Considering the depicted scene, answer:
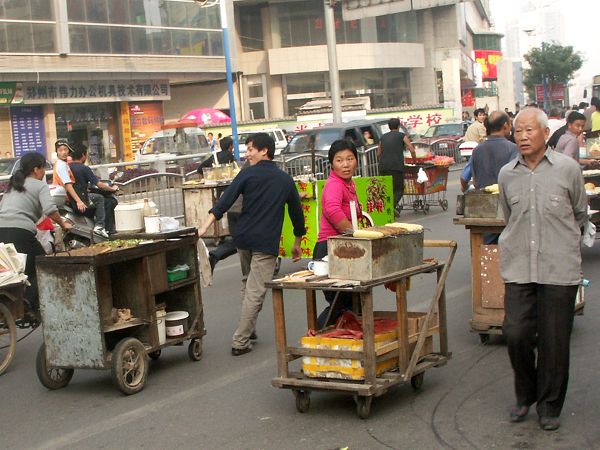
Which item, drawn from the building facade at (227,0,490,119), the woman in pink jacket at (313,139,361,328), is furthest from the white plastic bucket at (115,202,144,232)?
the building facade at (227,0,490,119)

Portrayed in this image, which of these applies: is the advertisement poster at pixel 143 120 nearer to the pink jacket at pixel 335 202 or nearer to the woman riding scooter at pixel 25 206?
the woman riding scooter at pixel 25 206

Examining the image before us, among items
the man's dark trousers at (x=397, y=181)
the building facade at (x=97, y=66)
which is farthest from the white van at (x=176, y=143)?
the man's dark trousers at (x=397, y=181)

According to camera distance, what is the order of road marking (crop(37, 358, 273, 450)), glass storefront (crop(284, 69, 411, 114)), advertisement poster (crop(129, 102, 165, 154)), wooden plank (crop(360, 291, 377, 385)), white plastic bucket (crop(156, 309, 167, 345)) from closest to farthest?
1. wooden plank (crop(360, 291, 377, 385))
2. road marking (crop(37, 358, 273, 450))
3. white plastic bucket (crop(156, 309, 167, 345))
4. advertisement poster (crop(129, 102, 165, 154))
5. glass storefront (crop(284, 69, 411, 114))

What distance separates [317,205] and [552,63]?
9096 cm

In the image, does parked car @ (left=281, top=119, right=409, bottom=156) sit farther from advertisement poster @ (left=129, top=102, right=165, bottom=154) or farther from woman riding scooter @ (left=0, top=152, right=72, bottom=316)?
advertisement poster @ (left=129, top=102, right=165, bottom=154)

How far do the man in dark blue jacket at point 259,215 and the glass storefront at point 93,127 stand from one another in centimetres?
3269

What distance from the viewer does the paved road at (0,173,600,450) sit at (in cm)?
570

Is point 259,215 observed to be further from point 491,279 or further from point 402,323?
point 402,323

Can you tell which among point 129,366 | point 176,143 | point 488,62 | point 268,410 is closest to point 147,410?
point 129,366

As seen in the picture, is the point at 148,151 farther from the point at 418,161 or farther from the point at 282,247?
the point at 282,247

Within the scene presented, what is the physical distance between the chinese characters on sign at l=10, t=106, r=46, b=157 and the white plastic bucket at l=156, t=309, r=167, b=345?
30.9 m

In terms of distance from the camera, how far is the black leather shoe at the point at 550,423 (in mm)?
5547

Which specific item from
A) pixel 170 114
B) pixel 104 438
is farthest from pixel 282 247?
pixel 170 114

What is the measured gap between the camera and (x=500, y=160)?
9.02 m
